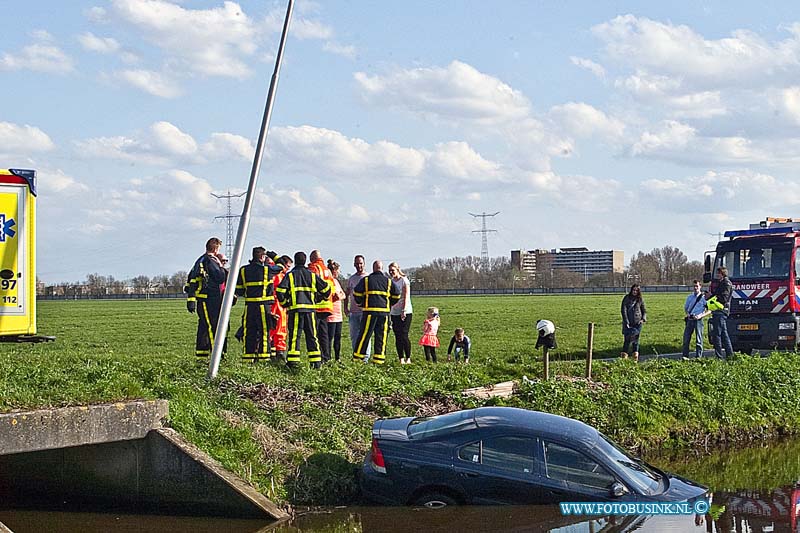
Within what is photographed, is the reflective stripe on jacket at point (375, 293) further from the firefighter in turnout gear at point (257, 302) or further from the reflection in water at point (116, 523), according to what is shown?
the reflection in water at point (116, 523)

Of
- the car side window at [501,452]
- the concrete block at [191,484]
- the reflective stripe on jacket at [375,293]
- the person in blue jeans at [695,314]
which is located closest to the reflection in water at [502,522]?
the car side window at [501,452]

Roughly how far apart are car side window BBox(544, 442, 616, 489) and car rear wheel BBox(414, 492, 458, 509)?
3.54 feet

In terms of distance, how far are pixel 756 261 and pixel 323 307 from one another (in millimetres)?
12128

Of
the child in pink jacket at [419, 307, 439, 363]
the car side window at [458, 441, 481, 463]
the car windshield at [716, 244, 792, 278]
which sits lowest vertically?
the car side window at [458, 441, 481, 463]

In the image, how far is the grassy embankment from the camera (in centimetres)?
1252

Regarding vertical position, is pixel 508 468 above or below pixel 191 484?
above

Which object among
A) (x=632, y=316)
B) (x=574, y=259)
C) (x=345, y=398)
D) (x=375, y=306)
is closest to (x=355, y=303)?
(x=375, y=306)

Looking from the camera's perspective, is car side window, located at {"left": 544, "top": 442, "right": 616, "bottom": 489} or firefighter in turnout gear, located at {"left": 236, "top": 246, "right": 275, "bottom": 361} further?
firefighter in turnout gear, located at {"left": 236, "top": 246, "right": 275, "bottom": 361}

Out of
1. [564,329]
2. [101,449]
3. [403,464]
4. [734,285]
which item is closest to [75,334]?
[564,329]

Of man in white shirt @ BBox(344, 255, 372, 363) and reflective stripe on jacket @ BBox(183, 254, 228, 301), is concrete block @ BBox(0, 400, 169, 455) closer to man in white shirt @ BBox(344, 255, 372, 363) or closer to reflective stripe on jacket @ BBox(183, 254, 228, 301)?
reflective stripe on jacket @ BBox(183, 254, 228, 301)

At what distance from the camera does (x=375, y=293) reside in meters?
18.1

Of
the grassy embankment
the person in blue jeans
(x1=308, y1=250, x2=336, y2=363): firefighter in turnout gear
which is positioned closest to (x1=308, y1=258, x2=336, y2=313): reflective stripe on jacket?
(x1=308, y1=250, x2=336, y2=363): firefighter in turnout gear

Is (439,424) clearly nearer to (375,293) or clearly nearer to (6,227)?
(6,227)

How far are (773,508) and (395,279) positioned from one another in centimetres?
893
